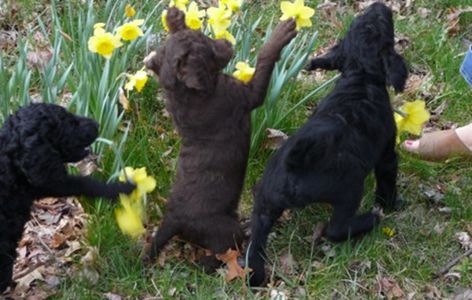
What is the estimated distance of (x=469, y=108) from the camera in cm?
478

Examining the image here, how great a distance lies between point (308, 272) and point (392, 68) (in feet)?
3.34

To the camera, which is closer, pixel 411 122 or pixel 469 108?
pixel 411 122

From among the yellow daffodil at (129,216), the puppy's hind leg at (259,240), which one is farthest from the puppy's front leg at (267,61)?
the yellow daffodil at (129,216)

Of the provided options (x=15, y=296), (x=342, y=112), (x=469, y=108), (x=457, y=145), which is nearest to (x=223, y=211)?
(x=342, y=112)

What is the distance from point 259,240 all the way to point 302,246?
40 centimetres

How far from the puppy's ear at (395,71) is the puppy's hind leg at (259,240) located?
31.1 inches

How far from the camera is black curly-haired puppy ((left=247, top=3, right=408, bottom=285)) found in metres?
3.22

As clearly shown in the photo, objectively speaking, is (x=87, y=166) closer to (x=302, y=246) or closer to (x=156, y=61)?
(x=156, y=61)

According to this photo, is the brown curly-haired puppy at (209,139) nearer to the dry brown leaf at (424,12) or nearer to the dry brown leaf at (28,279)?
the dry brown leaf at (28,279)

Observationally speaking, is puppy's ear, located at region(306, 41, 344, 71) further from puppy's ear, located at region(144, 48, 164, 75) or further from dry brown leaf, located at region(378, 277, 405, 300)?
dry brown leaf, located at region(378, 277, 405, 300)

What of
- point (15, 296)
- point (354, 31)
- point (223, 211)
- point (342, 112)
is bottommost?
point (15, 296)

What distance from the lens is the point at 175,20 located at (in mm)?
3266

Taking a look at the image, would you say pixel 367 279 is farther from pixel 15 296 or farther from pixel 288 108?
pixel 15 296

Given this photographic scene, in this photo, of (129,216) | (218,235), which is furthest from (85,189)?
(218,235)
